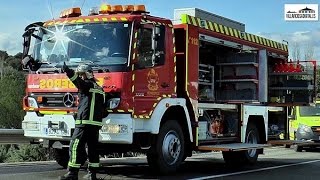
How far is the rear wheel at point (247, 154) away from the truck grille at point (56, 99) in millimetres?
4925

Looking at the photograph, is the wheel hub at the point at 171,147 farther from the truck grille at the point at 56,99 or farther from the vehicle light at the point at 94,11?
the vehicle light at the point at 94,11

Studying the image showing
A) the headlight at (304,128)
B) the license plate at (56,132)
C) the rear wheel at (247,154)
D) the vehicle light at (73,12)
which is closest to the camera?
the license plate at (56,132)

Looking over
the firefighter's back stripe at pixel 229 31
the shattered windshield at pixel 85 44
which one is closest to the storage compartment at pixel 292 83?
the firefighter's back stripe at pixel 229 31

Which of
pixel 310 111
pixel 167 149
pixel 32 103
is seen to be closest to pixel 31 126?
pixel 32 103

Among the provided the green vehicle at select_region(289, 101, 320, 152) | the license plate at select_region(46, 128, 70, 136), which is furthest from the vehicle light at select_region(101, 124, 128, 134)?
the green vehicle at select_region(289, 101, 320, 152)

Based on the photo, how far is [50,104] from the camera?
353 inches

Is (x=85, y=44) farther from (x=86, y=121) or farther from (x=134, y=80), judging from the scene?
(x=86, y=121)

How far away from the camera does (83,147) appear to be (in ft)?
26.3

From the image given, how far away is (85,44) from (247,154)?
17.9 feet

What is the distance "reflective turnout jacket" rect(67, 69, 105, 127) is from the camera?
26.2 feet

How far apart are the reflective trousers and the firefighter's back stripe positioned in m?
3.18

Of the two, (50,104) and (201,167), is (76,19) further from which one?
(201,167)

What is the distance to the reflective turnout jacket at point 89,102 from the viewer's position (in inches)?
314

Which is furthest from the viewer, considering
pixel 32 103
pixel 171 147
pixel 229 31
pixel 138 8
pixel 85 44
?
pixel 229 31
